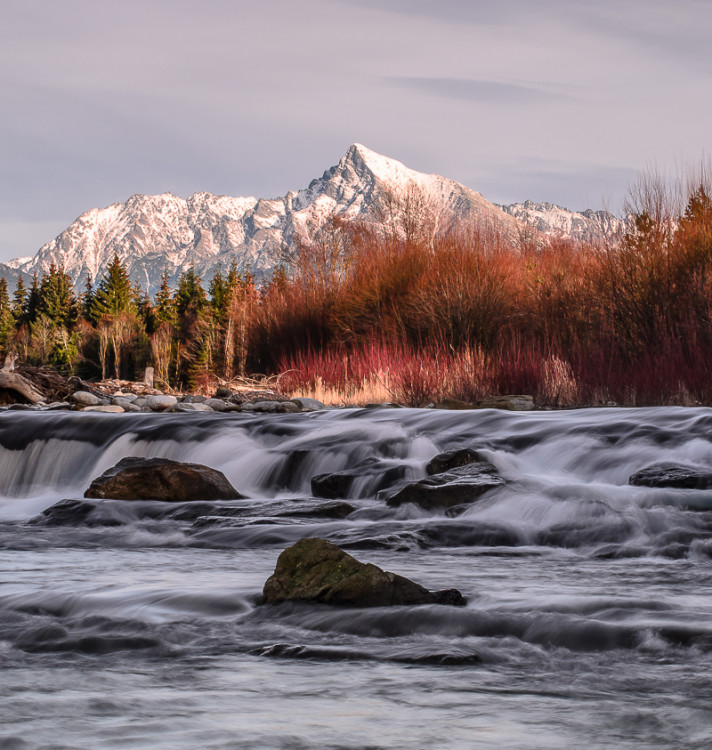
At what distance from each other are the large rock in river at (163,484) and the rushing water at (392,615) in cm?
23

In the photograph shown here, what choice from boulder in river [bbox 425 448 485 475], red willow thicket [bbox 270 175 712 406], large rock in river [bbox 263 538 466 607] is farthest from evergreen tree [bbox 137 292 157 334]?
large rock in river [bbox 263 538 466 607]

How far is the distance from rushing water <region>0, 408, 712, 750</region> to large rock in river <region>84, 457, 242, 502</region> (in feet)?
0.76

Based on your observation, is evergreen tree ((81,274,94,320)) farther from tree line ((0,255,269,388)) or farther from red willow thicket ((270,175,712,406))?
red willow thicket ((270,175,712,406))

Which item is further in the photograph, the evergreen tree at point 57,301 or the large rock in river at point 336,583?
the evergreen tree at point 57,301

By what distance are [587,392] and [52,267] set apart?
6265cm

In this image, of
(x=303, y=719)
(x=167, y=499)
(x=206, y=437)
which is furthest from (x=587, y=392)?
(x=303, y=719)

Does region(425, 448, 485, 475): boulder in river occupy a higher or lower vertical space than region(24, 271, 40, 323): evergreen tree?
lower

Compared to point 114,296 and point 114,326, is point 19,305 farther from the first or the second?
point 114,326

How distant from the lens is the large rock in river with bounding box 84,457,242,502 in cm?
662

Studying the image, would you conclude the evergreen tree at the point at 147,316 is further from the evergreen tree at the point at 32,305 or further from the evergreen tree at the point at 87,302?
the evergreen tree at the point at 32,305

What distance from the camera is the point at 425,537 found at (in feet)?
17.0

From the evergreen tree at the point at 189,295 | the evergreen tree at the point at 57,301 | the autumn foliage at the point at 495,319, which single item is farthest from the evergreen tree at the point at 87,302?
the autumn foliage at the point at 495,319

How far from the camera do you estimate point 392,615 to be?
3334 millimetres

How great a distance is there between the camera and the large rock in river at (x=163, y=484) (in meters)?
6.62
